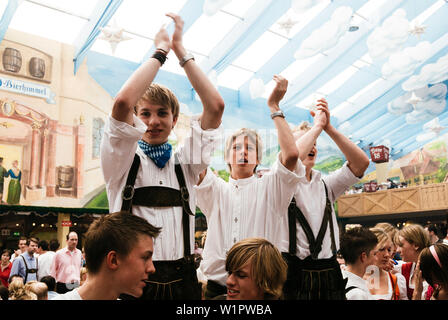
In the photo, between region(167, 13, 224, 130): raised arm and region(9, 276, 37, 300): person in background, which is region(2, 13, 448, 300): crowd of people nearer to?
region(167, 13, 224, 130): raised arm

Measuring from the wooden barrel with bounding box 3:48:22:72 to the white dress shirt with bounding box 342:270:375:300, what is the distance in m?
9.61

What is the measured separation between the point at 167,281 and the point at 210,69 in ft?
33.0

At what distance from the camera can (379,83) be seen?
13383mm

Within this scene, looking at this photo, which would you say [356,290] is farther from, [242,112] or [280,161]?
[242,112]

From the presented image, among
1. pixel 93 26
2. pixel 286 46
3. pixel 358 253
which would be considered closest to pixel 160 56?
pixel 358 253

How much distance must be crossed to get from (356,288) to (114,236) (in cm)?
147

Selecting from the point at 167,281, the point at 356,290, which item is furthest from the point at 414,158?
the point at 167,281

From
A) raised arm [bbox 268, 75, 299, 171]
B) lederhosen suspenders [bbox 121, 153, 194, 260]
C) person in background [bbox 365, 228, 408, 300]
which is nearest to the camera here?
lederhosen suspenders [bbox 121, 153, 194, 260]

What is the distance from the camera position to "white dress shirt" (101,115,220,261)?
1.21 m

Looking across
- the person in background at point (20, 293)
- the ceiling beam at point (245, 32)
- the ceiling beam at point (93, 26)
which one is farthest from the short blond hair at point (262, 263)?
the ceiling beam at point (245, 32)

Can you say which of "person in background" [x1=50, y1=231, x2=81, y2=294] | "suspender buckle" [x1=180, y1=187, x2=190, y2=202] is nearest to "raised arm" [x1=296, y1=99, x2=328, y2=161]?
"suspender buckle" [x1=180, y1=187, x2=190, y2=202]

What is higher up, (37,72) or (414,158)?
(37,72)
